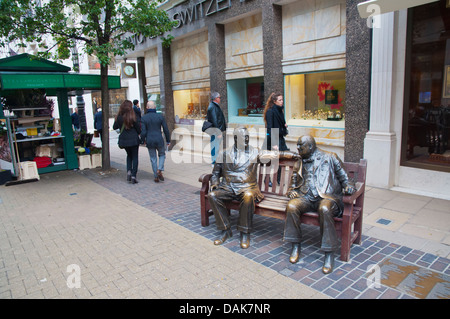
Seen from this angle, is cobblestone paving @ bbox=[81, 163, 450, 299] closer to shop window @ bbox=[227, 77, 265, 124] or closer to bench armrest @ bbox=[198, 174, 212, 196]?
bench armrest @ bbox=[198, 174, 212, 196]

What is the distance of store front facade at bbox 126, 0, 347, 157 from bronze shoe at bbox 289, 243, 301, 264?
13.1 feet

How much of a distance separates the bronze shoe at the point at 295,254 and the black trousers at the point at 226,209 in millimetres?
627

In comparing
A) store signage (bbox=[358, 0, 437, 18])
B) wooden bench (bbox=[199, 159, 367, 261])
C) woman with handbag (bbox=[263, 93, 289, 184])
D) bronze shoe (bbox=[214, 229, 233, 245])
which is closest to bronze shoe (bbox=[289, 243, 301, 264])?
wooden bench (bbox=[199, 159, 367, 261])

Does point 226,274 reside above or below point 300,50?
below

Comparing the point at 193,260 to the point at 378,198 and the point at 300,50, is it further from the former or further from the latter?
the point at 300,50

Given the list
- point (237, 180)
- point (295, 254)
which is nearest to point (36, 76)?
point (237, 180)

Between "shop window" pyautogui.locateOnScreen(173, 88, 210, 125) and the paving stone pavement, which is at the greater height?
"shop window" pyautogui.locateOnScreen(173, 88, 210, 125)

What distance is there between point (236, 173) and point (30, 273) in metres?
2.66

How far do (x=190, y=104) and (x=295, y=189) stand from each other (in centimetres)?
875

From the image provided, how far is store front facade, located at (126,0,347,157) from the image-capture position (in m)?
7.40

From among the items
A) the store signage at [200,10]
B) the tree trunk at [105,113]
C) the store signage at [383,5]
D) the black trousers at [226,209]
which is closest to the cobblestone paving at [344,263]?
the black trousers at [226,209]

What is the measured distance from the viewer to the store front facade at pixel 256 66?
7398mm
